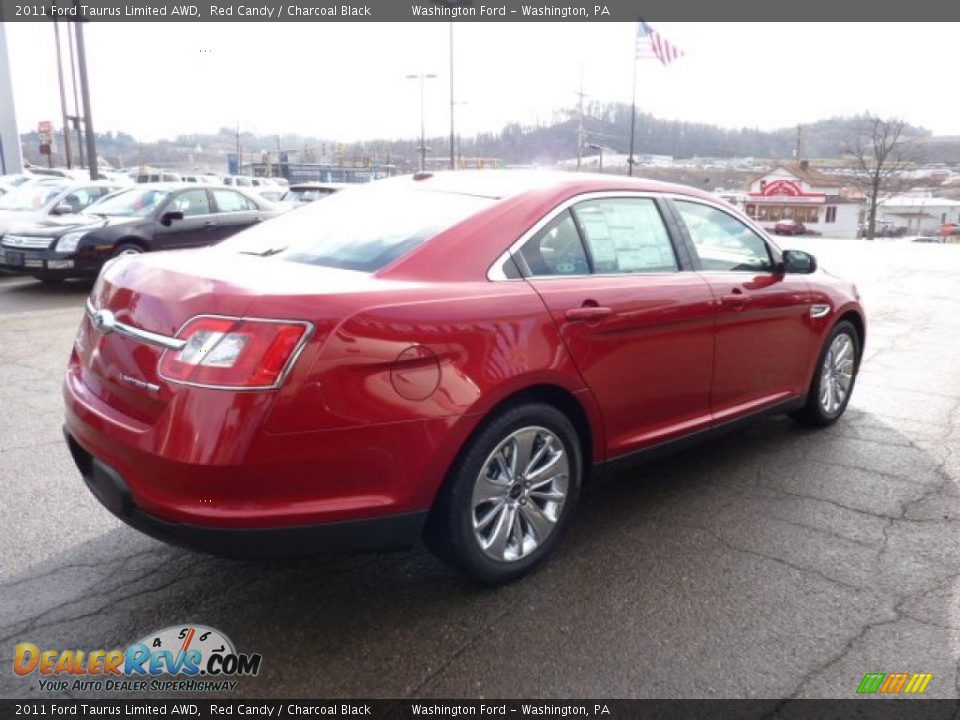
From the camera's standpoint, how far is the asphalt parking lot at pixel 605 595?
8.19 ft

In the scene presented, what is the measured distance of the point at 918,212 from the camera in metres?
86.2

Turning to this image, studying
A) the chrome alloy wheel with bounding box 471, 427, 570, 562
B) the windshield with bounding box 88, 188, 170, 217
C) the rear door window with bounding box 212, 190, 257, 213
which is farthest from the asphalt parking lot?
the rear door window with bounding box 212, 190, 257, 213

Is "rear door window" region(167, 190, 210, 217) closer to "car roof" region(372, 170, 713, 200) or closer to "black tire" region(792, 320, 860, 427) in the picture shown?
"car roof" region(372, 170, 713, 200)

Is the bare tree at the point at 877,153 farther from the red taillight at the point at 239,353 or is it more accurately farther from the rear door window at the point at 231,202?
the red taillight at the point at 239,353

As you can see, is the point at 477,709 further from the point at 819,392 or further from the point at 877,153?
the point at 877,153

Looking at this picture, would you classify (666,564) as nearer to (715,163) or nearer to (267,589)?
(267,589)

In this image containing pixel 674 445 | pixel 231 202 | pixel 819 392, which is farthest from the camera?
pixel 231 202

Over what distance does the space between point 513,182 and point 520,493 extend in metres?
1.40

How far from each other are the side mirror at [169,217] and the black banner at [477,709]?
32.3 feet

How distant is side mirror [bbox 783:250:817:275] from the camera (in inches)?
175

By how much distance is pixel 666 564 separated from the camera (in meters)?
3.21

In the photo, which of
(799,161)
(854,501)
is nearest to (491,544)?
(854,501)

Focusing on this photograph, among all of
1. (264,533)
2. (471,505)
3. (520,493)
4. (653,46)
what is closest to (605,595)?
(520,493)

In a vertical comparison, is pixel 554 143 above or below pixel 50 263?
above
